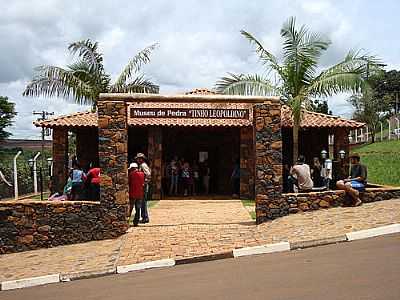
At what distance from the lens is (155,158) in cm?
2003

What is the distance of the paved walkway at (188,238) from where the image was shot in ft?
31.2

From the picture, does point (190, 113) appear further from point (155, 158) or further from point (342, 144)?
point (342, 144)

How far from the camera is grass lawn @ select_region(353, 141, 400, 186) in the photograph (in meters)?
21.1

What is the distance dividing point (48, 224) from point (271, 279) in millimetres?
6667

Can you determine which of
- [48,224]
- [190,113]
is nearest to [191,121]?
[190,113]

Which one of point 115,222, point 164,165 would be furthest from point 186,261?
point 164,165

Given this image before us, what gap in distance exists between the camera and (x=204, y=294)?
634 centimetres

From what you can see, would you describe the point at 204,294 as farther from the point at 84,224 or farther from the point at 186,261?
the point at 84,224

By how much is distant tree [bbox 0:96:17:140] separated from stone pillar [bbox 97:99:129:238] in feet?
98.0

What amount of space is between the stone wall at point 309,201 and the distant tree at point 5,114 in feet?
104

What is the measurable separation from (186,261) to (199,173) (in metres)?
14.4

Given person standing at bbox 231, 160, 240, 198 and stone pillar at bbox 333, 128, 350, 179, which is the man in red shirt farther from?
stone pillar at bbox 333, 128, 350, 179

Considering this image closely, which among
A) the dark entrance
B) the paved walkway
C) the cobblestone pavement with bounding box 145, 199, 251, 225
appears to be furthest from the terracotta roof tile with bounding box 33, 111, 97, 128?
the paved walkway

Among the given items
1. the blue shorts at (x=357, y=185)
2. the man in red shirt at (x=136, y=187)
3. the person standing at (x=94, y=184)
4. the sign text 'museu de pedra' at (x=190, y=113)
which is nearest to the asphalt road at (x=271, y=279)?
the blue shorts at (x=357, y=185)
